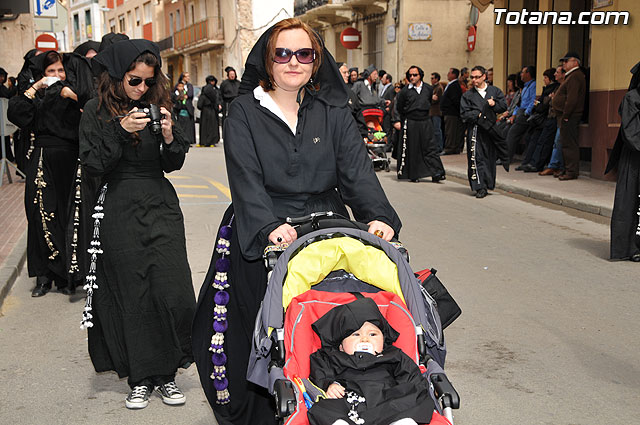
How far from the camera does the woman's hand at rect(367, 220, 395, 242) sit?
376 cm

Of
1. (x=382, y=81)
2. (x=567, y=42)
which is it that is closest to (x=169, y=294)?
Result: (x=567, y=42)

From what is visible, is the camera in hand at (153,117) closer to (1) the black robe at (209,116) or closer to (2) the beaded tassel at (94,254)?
(2) the beaded tassel at (94,254)

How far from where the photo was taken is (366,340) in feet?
11.0

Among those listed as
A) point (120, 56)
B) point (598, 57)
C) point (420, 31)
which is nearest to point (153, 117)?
point (120, 56)

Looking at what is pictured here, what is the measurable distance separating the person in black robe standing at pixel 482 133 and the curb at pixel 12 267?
7.50 m

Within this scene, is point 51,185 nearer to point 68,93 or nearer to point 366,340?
point 68,93

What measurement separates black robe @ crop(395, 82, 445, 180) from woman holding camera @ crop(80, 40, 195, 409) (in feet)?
39.5

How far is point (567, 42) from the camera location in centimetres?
1841

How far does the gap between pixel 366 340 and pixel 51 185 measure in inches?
200

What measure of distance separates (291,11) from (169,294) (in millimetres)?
48491

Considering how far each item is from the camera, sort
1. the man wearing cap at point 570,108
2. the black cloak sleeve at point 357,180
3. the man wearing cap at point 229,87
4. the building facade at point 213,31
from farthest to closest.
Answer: the building facade at point 213,31 < the man wearing cap at point 229,87 < the man wearing cap at point 570,108 < the black cloak sleeve at point 357,180

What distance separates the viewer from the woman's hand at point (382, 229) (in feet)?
12.3

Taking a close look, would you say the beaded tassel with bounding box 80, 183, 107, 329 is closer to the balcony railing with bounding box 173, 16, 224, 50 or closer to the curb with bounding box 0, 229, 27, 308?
the curb with bounding box 0, 229, 27, 308
